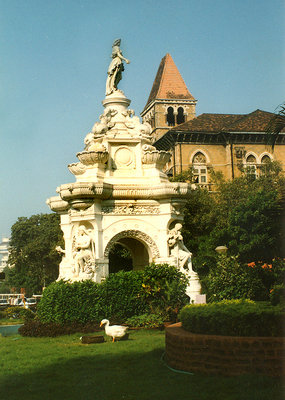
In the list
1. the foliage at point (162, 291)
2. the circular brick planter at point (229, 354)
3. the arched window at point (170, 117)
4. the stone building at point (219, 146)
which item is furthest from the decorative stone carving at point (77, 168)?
the arched window at point (170, 117)

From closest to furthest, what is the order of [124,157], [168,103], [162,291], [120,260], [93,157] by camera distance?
[162,291], [93,157], [124,157], [120,260], [168,103]

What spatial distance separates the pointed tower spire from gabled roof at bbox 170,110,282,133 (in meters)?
15.9

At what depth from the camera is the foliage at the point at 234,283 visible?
1944 cm

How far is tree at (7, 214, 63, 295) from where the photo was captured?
49.8 m

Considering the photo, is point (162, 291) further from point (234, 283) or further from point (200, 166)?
point (200, 166)

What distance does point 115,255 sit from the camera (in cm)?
2591

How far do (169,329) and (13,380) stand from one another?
301 centimetres

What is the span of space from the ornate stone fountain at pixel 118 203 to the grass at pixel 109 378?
13.5 ft

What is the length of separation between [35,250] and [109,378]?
41.4 metres

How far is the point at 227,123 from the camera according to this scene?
58000 millimetres

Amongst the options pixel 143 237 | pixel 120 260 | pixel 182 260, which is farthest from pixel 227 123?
pixel 143 237

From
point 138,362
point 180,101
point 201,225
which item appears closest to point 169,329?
point 138,362

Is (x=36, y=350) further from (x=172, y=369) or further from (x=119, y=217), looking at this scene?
(x=119, y=217)

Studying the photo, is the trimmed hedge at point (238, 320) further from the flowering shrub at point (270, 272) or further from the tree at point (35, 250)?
the tree at point (35, 250)
